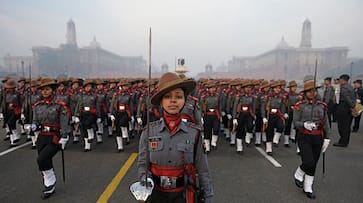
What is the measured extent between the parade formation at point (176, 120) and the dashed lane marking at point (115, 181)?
3.09 feet

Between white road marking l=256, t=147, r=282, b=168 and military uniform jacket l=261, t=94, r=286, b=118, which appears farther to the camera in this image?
military uniform jacket l=261, t=94, r=286, b=118

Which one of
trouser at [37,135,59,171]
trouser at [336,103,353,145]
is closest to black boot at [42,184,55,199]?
trouser at [37,135,59,171]

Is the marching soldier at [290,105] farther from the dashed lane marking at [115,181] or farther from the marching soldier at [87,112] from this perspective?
the marching soldier at [87,112]

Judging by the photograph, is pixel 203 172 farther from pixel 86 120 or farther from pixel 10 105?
pixel 10 105

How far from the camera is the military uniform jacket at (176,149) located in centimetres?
237

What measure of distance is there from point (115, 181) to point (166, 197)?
9.90 feet

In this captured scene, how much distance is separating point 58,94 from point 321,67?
114 m

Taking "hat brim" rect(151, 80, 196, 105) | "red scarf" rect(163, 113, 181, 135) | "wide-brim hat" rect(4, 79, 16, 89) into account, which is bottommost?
"red scarf" rect(163, 113, 181, 135)

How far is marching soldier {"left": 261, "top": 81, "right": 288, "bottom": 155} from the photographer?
721cm

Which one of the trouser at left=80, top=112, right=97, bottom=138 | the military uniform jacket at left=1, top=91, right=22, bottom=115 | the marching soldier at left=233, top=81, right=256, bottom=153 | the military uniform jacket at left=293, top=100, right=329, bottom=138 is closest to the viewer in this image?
the military uniform jacket at left=293, top=100, right=329, bottom=138

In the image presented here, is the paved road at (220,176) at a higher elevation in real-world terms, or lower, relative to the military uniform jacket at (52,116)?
lower

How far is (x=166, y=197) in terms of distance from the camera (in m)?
2.42

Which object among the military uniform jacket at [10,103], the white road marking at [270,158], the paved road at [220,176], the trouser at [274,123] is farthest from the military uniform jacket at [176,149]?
the military uniform jacket at [10,103]

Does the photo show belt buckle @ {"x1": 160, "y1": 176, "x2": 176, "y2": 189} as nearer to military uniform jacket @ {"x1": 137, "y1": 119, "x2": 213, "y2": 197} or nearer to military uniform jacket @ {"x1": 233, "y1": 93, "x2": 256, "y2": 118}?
military uniform jacket @ {"x1": 137, "y1": 119, "x2": 213, "y2": 197}
